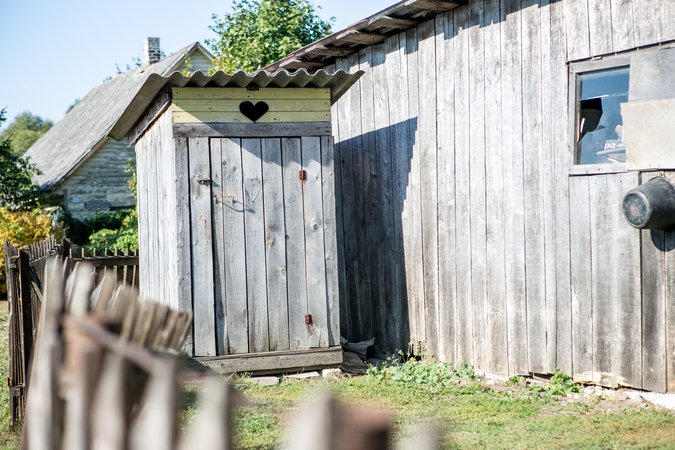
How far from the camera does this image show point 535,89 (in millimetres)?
6629

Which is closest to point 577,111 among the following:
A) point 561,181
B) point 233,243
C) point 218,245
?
point 561,181

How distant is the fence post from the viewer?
542 centimetres

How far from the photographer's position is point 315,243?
25.1 ft

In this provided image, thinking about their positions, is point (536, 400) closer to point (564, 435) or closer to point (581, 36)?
point (564, 435)

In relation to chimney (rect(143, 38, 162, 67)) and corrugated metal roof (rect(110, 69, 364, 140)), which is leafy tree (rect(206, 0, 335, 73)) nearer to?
corrugated metal roof (rect(110, 69, 364, 140))

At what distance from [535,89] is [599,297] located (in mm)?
1953

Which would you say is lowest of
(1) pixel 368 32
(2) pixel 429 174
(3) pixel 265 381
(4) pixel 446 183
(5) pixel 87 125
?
(3) pixel 265 381

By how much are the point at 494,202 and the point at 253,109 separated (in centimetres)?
264

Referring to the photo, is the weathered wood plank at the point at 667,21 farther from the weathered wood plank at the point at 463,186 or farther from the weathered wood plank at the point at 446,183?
the weathered wood plank at the point at 446,183

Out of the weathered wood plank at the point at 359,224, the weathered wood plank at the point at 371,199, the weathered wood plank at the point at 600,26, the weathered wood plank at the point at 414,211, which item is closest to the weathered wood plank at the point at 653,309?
the weathered wood plank at the point at 600,26

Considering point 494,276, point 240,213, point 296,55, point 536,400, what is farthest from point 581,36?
point 296,55

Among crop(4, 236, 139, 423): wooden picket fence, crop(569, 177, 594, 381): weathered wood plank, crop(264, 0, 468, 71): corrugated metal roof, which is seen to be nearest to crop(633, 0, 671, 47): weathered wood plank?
crop(569, 177, 594, 381): weathered wood plank

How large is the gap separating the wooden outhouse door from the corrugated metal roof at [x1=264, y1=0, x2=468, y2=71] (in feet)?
4.70

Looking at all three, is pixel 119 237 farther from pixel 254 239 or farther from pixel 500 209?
pixel 500 209
